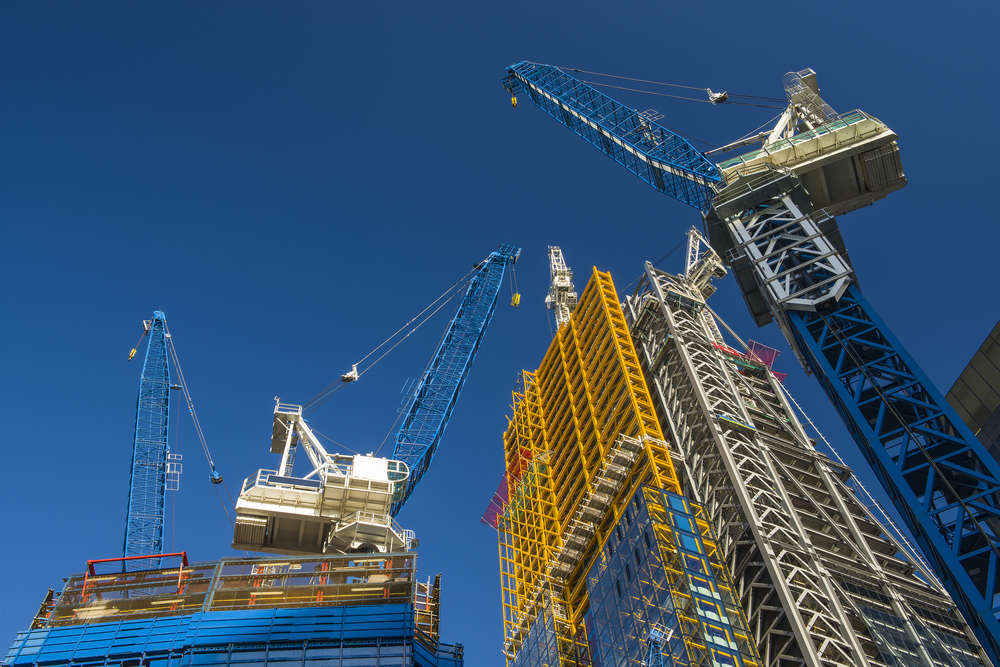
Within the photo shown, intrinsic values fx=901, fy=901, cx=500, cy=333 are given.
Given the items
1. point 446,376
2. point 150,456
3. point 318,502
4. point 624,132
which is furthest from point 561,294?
point 150,456

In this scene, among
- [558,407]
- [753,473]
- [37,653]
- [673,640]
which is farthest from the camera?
[558,407]

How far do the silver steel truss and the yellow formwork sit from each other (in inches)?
116

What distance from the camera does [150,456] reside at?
80938 millimetres

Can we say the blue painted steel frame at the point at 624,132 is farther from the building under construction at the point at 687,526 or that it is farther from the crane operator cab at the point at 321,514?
the crane operator cab at the point at 321,514

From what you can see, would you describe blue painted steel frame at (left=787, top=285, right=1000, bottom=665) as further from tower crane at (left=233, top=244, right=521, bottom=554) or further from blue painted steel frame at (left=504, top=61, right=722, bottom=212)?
tower crane at (left=233, top=244, right=521, bottom=554)

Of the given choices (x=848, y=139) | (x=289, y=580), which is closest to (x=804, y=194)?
(x=848, y=139)

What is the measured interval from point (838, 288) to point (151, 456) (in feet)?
203

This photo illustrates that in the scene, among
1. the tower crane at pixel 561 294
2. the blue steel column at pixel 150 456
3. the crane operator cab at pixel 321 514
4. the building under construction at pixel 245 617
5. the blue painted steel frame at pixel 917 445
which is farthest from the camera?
the tower crane at pixel 561 294

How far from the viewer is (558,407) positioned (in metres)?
68.4

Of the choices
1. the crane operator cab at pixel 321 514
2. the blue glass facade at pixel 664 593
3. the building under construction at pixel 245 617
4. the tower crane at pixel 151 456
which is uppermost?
the tower crane at pixel 151 456

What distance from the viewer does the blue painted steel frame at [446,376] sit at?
3019 inches

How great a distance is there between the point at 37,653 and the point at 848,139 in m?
54.8

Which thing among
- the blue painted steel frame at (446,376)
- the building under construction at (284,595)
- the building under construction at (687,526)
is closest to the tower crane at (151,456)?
the building under construction at (284,595)

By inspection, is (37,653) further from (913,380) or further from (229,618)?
(913,380)
